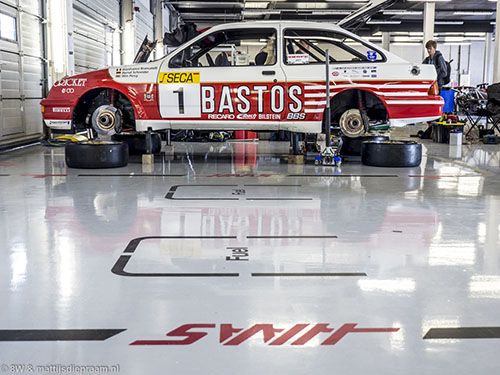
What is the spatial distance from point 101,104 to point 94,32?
6.51 metres

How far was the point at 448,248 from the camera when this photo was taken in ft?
10.7

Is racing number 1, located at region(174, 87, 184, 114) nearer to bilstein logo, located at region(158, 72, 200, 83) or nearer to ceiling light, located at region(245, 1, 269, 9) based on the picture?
bilstein logo, located at region(158, 72, 200, 83)

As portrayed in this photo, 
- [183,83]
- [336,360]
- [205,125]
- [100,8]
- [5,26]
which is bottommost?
[336,360]

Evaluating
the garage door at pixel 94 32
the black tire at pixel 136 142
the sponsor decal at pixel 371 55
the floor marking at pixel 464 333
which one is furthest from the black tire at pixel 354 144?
the floor marking at pixel 464 333

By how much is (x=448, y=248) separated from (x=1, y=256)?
8.37 feet

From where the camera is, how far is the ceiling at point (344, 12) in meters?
19.9

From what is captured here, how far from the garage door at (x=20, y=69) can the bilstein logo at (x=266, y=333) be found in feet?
26.6

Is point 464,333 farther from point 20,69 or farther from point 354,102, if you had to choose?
point 20,69

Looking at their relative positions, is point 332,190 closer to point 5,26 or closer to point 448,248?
point 448,248

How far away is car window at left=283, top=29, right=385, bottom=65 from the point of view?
7006mm

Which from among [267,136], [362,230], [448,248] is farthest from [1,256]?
[267,136]

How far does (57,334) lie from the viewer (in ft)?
6.70

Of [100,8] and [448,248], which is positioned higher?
[100,8]

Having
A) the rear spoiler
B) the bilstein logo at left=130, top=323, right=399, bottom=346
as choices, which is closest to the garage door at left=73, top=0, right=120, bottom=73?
the rear spoiler
